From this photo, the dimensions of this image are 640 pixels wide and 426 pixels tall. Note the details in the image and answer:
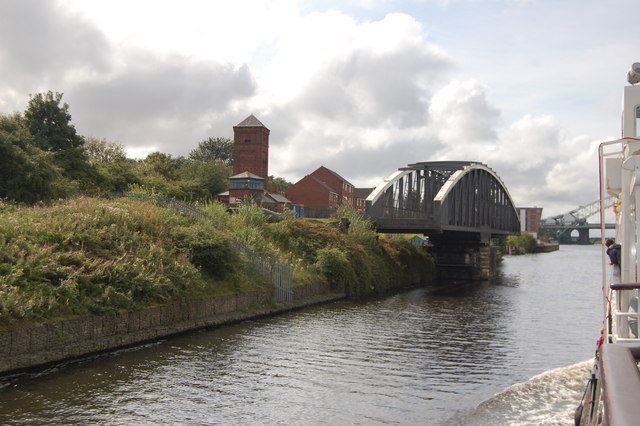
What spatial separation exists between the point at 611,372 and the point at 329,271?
30.0 metres

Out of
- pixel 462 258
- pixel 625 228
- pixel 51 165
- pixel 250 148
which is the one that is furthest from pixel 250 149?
pixel 625 228

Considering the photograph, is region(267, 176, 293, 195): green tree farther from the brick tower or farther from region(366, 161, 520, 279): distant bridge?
region(366, 161, 520, 279): distant bridge

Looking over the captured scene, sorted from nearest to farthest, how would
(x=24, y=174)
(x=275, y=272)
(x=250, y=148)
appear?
(x=24, y=174)
(x=275, y=272)
(x=250, y=148)

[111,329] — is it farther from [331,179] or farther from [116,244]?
[331,179]

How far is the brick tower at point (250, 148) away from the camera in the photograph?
319 feet

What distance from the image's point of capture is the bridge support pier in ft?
187

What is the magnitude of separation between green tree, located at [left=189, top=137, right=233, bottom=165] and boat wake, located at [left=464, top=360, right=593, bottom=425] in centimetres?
13746

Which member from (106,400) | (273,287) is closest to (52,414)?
(106,400)

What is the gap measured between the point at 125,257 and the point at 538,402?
42.8ft

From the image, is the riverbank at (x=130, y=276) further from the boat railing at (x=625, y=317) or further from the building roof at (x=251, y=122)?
the building roof at (x=251, y=122)

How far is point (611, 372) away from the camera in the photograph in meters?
2.88

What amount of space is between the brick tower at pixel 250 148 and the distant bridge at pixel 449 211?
136 ft

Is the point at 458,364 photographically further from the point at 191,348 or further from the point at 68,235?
the point at 68,235

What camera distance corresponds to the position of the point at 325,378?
1442 centimetres
